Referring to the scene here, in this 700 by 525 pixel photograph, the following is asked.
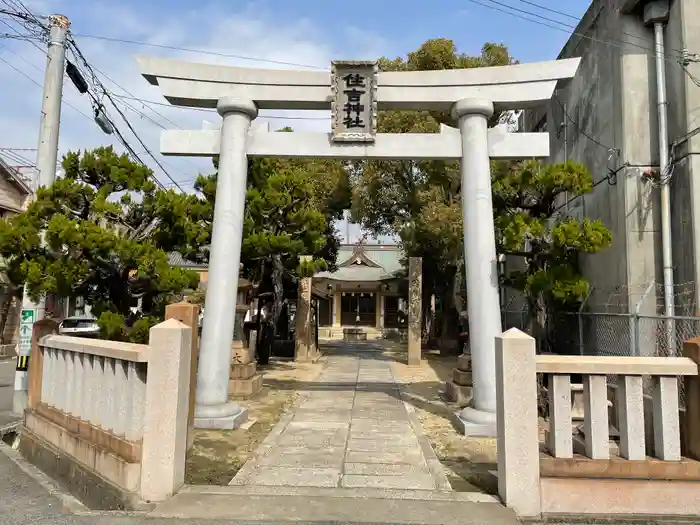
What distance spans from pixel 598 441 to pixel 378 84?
592 centimetres

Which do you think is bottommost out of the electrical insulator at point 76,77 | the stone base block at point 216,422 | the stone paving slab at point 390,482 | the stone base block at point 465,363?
the stone paving slab at point 390,482

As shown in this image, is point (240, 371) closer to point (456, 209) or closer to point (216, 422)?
point (216, 422)

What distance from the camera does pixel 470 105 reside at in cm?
780

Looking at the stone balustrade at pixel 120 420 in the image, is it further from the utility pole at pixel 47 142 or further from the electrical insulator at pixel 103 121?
the electrical insulator at pixel 103 121

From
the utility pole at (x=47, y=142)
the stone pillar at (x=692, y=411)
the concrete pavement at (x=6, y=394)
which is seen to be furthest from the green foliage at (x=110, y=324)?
the stone pillar at (x=692, y=411)

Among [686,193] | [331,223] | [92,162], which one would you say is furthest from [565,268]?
[331,223]

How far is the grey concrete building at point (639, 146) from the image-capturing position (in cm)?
846

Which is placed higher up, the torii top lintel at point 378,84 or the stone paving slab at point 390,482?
the torii top lintel at point 378,84

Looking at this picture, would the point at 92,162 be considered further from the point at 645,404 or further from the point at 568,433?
the point at 645,404

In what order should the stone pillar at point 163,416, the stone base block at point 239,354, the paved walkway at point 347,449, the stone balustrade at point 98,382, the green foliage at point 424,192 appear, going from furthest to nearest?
the green foliage at point 424,192
the stone base block at point 239,354
the paved walkway at point 347,449
the stone balustrade at point 98,382
the stone pillar at point 163,416

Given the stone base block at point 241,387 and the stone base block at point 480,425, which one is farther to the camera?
the stone base block at point 241,387

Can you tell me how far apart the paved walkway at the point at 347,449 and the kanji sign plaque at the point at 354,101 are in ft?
14.4

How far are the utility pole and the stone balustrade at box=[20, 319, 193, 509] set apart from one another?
2786 mm

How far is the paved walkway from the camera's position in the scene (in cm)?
526
